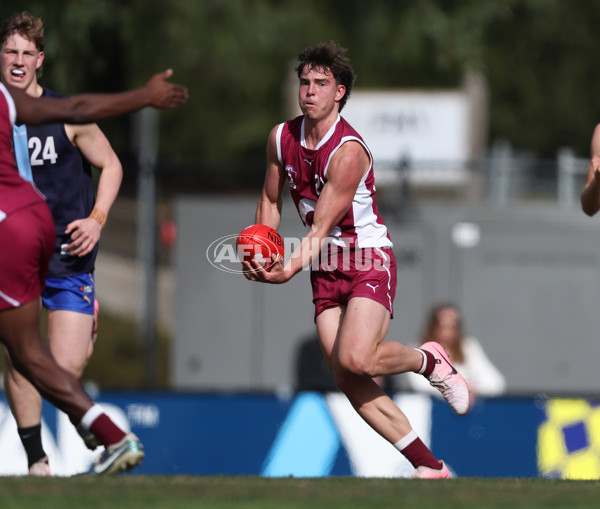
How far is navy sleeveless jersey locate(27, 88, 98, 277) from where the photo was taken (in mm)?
6258

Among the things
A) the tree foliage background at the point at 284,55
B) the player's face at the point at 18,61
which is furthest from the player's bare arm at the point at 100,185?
the tree foliage background at the point at 284,55

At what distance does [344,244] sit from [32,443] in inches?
85.2

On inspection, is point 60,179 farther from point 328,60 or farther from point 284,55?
point 284,55

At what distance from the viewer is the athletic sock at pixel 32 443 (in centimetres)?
633

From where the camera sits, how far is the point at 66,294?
636cm

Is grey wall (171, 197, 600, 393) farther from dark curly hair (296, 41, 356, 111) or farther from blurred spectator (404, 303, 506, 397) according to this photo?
dark curly hair (296, 41, 356, 111)

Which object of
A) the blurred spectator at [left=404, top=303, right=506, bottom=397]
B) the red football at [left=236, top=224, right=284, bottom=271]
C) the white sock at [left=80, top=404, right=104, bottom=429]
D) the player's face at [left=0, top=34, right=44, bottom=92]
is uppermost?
the player's face at [left=0, top=34, right=44, bottom=92]

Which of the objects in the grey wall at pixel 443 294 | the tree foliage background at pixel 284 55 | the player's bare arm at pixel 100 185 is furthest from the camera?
the tree foliage background at pixel 284 55

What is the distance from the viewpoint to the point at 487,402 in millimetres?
8711

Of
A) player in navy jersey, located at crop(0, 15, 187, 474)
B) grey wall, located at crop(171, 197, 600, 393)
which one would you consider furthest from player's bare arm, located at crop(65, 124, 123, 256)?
grey wall, located at crop(171, 197, 600, 393)

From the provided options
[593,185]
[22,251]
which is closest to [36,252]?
[22,251]

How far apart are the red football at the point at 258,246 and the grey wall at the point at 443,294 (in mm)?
5698

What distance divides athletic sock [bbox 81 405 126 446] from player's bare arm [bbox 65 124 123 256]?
126cm

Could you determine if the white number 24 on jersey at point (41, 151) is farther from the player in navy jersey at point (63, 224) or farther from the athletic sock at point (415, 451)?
the athletic sock at point (415, 451)
